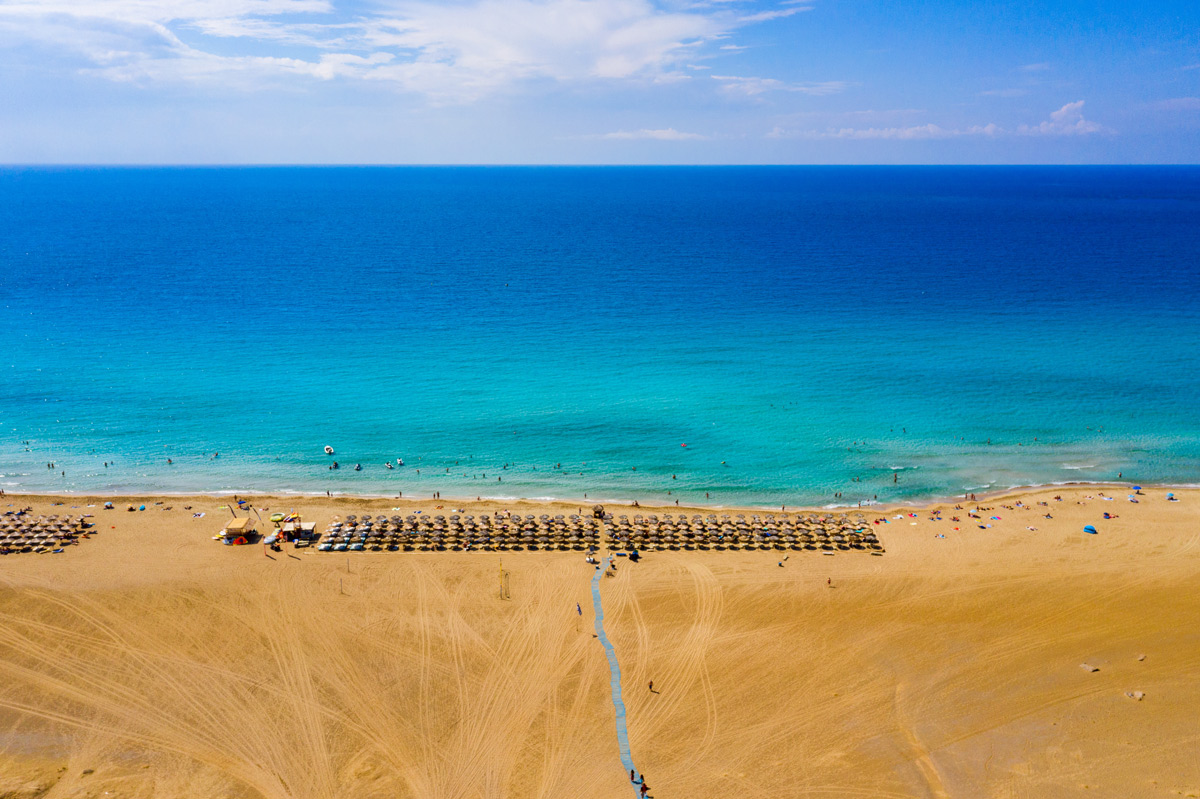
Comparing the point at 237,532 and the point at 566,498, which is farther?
the point at 566,498

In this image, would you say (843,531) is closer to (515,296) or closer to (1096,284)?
(515,296)

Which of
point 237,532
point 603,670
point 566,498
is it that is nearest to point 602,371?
point 566,498

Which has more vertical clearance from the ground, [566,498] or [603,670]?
[566,498]

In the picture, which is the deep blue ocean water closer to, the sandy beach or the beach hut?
the beach hut

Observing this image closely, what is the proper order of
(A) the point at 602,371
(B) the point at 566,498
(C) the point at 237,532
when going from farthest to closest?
(A) the point at 602,371 < (B) the point at 566,498 < (C) the point at 237,532

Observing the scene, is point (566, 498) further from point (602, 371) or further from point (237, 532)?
point (602, 371)

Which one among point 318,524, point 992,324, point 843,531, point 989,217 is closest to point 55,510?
point 318,524

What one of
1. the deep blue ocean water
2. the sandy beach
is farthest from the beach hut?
the deep blue ocean water

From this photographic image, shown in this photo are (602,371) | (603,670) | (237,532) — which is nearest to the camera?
(603,670)
